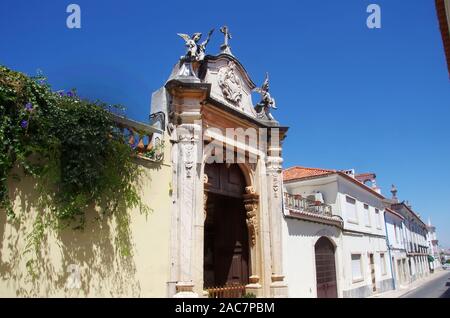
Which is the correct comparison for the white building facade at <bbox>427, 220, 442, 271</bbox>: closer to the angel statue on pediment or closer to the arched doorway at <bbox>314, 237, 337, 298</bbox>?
the arched doorway at <bbox>314, 237, 337, 298</bbox>

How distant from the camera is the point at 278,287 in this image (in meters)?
8.91

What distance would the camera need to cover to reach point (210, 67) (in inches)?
350

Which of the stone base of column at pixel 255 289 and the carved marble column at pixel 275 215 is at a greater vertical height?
the carved marble column at pixel 275 215

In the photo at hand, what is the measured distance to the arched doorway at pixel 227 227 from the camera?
911cm

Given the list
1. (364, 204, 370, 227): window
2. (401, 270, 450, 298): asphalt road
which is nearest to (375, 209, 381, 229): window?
(364, 204, 370, 227): window

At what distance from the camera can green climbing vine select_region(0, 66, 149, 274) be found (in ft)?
15.2

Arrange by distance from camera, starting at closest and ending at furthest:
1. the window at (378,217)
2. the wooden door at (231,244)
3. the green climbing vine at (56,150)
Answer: the green climbing vine at (56,150)
the wooden door at (231,244)
the window at (378,217)

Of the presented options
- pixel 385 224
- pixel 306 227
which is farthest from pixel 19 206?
pixel 385 224

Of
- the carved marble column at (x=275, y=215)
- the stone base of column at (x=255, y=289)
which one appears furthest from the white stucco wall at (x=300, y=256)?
the stone base of column at (x=255, y=289)

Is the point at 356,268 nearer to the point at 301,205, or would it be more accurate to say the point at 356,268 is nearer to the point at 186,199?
the point at 301,205

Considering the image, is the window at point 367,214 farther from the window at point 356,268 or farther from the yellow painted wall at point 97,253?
the yellow painted wall at point 97,253

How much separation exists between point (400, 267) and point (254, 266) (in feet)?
74.2
